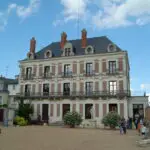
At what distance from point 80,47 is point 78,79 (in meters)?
6.12

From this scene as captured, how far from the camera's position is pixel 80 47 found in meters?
36.6

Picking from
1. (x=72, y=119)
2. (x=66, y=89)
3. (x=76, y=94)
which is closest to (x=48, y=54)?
(x=66, y=89)

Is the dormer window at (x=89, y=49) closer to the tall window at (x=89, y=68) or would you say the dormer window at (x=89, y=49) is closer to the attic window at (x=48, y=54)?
the tall window at (x=89, y=68)

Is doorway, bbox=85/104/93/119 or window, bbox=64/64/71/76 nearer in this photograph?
doorway, bbox=85/104/93/119

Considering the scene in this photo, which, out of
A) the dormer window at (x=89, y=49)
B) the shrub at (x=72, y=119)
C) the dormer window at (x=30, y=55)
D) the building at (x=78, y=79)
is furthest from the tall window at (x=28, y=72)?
the shrub at (x=72, y=119)

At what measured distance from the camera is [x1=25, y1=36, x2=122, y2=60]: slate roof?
34500 millimetres

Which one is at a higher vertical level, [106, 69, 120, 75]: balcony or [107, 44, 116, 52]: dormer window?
[107, 44, 116, 52]: dormer window

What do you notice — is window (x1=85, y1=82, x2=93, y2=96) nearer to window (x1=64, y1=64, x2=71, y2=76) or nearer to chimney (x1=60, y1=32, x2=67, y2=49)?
window (x1=64, y1=64, x2=71, y2=76)

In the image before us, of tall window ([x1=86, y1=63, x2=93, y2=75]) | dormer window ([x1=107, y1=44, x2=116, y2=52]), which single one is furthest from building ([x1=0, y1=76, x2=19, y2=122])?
dormer window ([x1=107, y1=44, x2=116, y2=52])

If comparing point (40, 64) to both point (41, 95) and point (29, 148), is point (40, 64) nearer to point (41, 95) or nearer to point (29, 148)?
point (41, 95)

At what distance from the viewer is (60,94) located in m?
34.1

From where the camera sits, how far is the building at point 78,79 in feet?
102

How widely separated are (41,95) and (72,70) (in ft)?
21.4

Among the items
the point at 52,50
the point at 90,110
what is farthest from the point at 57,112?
the point at 52,50
